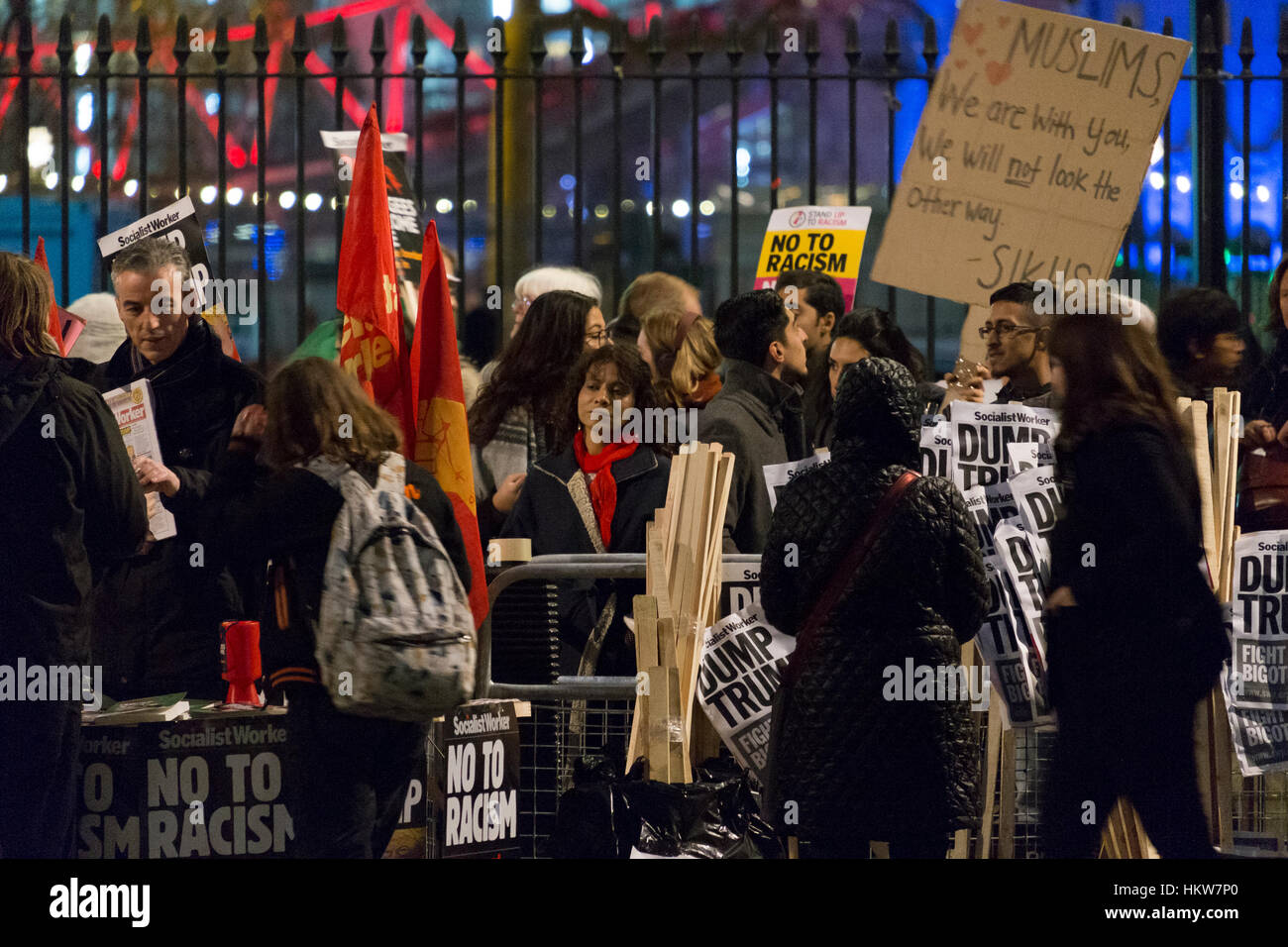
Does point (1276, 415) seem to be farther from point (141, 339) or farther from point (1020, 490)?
point (141, 339)

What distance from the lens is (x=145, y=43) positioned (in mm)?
6000

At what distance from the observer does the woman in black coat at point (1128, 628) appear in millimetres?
4688

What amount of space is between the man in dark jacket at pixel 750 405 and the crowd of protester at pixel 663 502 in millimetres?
10

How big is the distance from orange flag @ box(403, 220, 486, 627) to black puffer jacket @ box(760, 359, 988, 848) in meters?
1.33

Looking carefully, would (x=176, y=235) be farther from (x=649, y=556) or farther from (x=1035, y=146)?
(x=1035, y=146)

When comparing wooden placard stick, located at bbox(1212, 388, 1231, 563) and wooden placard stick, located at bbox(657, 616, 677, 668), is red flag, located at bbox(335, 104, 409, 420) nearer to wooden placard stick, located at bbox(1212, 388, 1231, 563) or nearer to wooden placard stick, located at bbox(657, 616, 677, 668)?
wooden placard stick, located at bbox(657, 616, 677, 668)

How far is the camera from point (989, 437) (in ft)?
18.5

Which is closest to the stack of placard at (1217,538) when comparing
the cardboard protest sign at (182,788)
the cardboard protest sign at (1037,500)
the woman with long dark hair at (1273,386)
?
the woman with long dark hair at (1273,386)

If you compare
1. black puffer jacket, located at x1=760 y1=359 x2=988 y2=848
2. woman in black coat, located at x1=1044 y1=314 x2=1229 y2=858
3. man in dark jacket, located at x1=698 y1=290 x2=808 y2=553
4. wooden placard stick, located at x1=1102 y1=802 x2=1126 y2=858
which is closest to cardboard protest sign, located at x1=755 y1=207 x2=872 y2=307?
man in dark jacket, located at x1=698 y1=290 x2=808 y2=553

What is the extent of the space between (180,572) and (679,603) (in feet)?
5.54

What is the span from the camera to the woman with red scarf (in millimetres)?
5617

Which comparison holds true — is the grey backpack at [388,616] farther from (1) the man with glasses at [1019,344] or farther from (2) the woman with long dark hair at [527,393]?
(1) the man with glasses at [1019,344]

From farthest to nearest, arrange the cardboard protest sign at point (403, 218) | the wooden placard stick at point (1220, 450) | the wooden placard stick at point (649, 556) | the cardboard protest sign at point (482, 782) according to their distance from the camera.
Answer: the cardboard protest sign at point (403, 218)
the wooden placard stick at point (1220, 450)
the wooden placard stick at point (649, 556)
the cardboard protest sign at point (482, 782)

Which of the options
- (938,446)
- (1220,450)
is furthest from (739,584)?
(1220,450)
